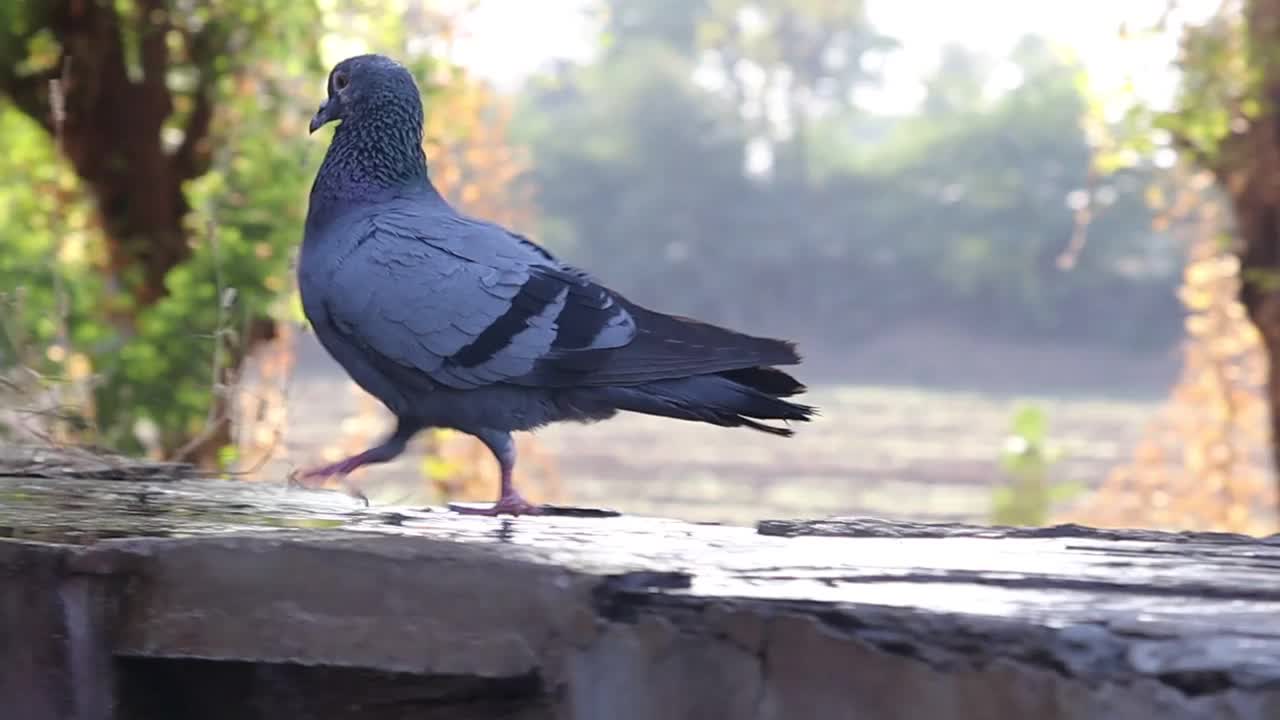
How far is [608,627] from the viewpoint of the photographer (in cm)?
200

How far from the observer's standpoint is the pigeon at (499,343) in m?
2.73

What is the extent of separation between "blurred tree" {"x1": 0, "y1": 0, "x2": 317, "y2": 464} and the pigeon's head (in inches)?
80.3

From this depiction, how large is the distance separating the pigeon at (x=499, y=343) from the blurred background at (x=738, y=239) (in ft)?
2.24

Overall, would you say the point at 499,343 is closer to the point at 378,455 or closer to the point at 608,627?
the point at 378,455

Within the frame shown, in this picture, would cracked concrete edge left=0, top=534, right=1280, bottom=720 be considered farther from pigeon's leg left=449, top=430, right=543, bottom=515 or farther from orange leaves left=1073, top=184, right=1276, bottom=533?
orange leaves left=1073, top=184, right=1276, bottom=533

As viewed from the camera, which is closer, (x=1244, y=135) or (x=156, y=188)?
(x=156, y=188)

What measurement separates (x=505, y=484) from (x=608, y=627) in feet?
3.05

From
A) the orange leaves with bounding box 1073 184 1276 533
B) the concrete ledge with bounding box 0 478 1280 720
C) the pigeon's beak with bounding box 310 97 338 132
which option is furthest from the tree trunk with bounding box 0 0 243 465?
the orange leaves with bounding box 1073 184 1276 533

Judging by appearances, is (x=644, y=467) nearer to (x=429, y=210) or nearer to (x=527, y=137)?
(x=429, y=210)

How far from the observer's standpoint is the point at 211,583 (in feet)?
7.06

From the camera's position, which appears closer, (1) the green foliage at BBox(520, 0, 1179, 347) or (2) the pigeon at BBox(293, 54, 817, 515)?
(2) the pigeon at BBox(293, 54, 817, 515)

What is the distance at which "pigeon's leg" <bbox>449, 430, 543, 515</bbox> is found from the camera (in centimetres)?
287

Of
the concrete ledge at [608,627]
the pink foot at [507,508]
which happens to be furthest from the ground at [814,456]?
the concrete ledge at [608,627]

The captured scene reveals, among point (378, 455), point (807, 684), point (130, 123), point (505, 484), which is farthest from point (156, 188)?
point (807, 684)
